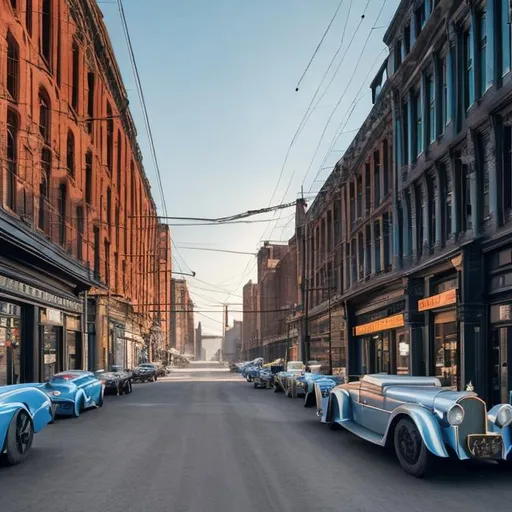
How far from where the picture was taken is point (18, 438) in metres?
9.69

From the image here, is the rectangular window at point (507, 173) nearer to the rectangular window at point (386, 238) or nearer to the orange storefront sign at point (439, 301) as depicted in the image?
the orange storefront sign at point (439, 301)

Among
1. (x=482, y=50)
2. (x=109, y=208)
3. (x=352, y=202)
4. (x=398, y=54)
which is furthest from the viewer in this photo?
(x=109, y=208)

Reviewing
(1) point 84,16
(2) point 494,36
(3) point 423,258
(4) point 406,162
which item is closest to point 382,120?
(4) point 406,162

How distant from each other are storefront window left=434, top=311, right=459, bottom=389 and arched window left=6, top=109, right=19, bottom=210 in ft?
49.8

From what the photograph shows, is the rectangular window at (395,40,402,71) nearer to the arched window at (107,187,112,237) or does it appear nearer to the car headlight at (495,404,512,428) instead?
the car headlight at (495,404,512,428)

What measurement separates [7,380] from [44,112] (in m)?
11.5

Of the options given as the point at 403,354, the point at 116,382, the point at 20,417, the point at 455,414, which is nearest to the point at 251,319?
the point at 116,382

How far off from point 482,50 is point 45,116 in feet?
58.6

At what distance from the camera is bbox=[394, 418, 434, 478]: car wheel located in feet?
27.2

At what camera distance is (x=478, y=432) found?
836 centimetres

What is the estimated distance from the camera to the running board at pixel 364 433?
390 inches

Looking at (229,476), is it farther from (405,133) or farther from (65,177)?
(65,177)

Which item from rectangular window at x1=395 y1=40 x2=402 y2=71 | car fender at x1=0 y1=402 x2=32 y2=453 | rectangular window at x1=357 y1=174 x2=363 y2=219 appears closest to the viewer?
car fender at x1=0 y1=402 x2=32 y2=453

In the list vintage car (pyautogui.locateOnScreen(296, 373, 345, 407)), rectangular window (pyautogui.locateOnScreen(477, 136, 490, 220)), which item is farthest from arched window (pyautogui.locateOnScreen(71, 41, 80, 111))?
rectangular window (pyautogui.locateOnScreen(477, 136, 490, 220))
